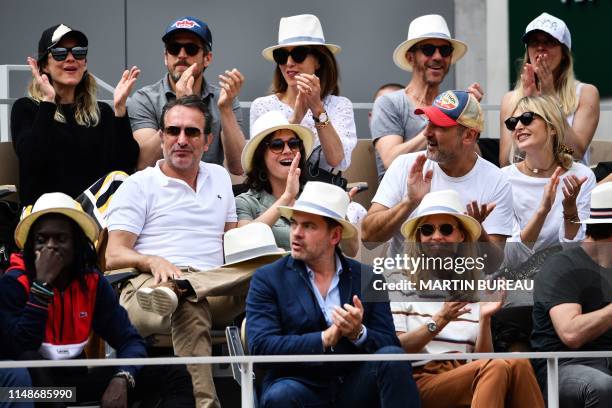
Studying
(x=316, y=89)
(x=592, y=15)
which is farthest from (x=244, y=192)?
(x=592, y=15)

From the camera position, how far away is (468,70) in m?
13.7

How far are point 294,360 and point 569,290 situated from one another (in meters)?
1.39

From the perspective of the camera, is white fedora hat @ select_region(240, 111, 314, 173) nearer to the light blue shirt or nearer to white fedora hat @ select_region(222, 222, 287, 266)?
white fedora hat @ select_region(222, 222, 287, 266)

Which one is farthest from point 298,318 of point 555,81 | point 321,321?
point 555,81

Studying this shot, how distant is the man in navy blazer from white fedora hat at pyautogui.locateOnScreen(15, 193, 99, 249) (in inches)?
33.8

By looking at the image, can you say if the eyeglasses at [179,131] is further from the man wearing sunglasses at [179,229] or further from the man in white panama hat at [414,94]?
the man in white panama hat at [414,94]

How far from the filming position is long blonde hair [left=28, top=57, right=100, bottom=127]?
860 cm

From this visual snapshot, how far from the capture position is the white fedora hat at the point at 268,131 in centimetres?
828

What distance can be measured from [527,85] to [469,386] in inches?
98.7

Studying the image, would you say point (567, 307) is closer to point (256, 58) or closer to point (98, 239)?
point (98, 239)

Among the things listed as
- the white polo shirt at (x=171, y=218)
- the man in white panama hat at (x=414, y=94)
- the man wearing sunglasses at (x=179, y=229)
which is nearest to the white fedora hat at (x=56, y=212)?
the man wearing sunglasses at (x=179, y=229)

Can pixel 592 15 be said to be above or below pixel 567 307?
above

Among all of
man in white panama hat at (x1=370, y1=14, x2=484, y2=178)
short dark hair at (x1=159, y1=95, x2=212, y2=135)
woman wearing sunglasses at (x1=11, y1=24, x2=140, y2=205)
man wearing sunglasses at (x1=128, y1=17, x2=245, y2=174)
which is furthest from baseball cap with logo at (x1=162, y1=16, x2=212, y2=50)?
man in white panama hat at (x1=370, y1=14, x2=484, y2=178)

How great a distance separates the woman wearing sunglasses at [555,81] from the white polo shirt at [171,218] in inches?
74.6
